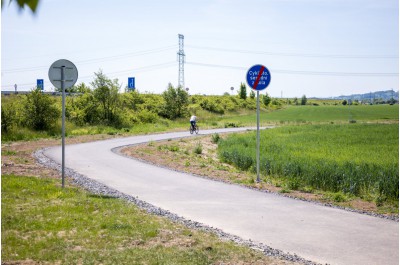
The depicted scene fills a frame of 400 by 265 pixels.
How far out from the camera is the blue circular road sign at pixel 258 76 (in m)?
12.7

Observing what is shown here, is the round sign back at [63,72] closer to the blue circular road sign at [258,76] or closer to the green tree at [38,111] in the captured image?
the blue circular road sign at [258,76]

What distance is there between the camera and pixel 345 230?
7539mm

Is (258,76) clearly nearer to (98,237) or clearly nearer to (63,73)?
(63,73)

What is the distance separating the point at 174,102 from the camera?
5575cm

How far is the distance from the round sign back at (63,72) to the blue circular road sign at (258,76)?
5157mm

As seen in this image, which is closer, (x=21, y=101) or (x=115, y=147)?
(x=115, y=147)

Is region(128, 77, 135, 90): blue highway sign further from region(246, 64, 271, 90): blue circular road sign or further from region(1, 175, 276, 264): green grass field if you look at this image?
region(1, 175, 276, 264): green grass field

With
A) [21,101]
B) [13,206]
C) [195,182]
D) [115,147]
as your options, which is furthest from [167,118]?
[13,206]

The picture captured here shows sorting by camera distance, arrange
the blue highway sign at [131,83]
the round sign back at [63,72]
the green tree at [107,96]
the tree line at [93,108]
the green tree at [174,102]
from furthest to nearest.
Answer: the blue highway sign at [131,83] → the green tree at [174,102] → the green tree at [107,96] → the tree line at [93,108] → the round sign back at [63,72]

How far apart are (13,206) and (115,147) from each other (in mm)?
14746

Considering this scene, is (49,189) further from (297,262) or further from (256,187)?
(297,262)

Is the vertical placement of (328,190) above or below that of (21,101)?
below

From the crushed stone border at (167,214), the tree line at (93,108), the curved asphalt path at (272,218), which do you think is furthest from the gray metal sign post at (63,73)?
the tree line at (93,108)

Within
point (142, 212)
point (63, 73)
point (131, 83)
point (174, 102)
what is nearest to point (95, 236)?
point (142, 212)
